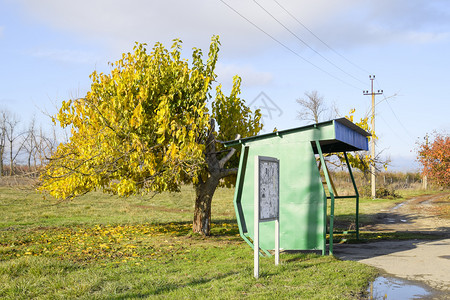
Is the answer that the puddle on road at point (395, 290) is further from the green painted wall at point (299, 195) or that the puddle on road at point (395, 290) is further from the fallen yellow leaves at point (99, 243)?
the fallen yellow leaves at point (99, 243)

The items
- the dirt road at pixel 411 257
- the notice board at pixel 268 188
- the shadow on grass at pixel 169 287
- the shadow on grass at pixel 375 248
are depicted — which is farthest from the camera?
the shadow on grass at pixel 375 248

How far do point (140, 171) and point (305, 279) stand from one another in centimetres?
616

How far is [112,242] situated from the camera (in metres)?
13.0

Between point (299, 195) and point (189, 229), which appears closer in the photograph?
point (299, 195)

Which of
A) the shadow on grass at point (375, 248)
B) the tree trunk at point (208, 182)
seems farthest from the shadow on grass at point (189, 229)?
the shadow on grass at point (375, 248)

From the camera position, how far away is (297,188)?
9.99 m

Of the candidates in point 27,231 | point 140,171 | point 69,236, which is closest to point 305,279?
point 140,171

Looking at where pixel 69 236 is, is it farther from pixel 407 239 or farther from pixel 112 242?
pixel 407 239

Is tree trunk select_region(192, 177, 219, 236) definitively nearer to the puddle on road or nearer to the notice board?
the notice board

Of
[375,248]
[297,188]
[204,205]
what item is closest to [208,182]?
[204,205]

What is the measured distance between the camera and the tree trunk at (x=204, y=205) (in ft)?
45.9

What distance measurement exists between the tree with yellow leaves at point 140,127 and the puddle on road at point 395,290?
18.3 feet

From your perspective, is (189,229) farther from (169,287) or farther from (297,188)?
(169,287)

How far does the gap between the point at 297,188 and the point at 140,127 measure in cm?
469
